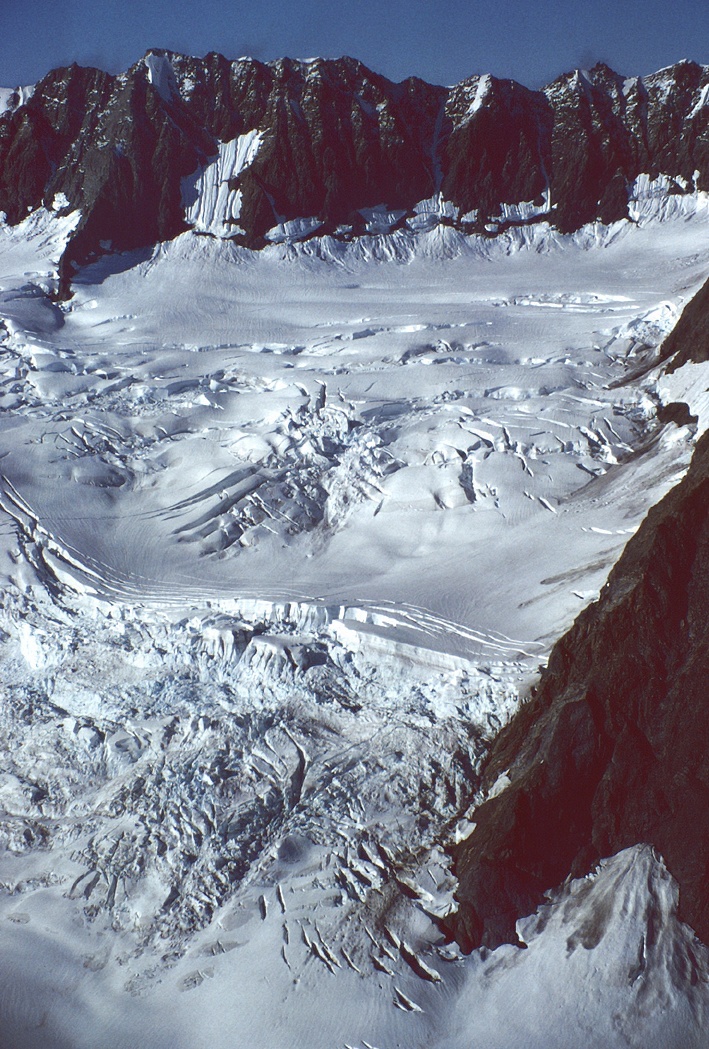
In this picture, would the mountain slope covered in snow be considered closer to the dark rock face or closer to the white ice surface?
the dark rock face

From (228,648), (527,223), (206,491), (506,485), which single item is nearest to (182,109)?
(527,223)

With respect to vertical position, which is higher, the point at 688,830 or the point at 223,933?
the point at 688,830

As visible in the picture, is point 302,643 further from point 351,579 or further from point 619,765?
point 619,765

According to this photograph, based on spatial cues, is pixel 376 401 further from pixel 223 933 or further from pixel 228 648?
pixel 223 933

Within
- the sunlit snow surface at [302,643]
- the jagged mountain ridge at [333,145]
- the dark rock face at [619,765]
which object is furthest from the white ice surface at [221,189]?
the dark rock face at [619,765]

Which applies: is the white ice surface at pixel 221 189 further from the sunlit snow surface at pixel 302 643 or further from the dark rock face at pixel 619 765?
the dark rock face at pixel 619 765

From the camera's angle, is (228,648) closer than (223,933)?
No
